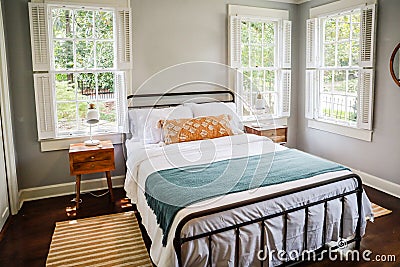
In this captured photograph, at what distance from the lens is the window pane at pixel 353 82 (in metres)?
4.29

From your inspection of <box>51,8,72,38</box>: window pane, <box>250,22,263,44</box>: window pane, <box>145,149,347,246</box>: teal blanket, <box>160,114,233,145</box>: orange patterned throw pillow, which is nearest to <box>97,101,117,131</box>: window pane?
<box>160,114,233,145</box>: orange patterned throw pillow

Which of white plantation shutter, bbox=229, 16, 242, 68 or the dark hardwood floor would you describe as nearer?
Result: the dark hardwood floor

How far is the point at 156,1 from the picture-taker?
4215 millimetres

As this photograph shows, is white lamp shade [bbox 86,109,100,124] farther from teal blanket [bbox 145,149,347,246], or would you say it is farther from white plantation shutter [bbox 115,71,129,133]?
teal blanket [bbox 145,149,347,246]

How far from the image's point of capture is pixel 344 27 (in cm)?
441

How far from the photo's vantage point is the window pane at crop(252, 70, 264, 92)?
500 centimetres

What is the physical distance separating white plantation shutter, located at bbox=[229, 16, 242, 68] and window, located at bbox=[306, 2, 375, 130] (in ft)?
3.62

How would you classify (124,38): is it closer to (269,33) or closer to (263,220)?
(269,33)

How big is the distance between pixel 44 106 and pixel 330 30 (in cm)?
392

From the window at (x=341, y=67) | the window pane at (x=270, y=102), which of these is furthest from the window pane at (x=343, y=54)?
the window pane at (x=270, y=102)

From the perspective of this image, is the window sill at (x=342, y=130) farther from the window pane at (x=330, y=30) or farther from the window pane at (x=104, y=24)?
the window pane at (x=104, y=24)

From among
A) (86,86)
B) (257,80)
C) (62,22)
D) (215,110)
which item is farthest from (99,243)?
(257,80)

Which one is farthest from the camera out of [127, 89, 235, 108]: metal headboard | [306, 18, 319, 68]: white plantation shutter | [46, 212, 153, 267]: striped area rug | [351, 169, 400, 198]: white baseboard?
[306, 18, 319, 68]: white plantation shutter

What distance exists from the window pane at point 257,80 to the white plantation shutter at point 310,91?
2.28 feet
